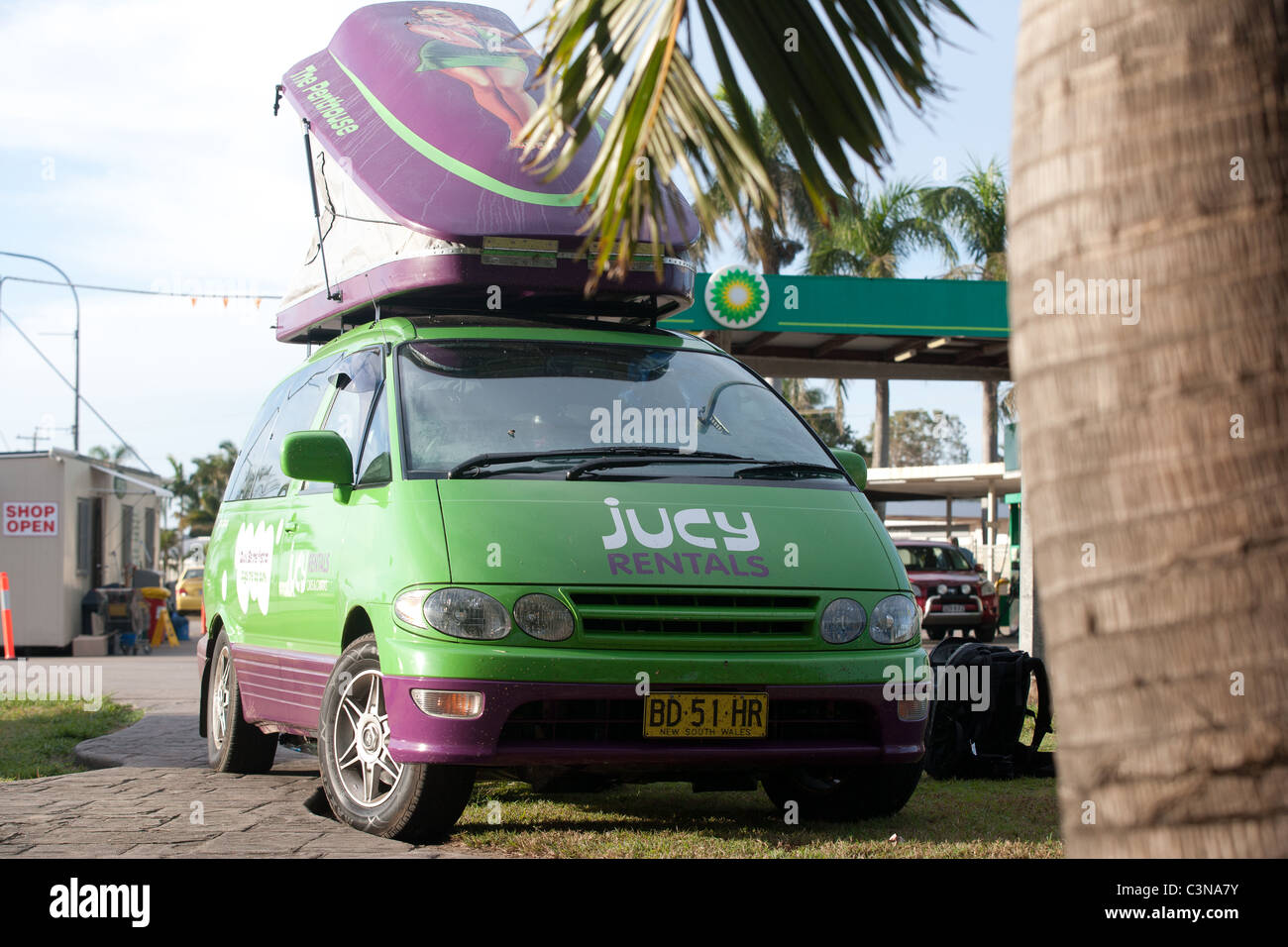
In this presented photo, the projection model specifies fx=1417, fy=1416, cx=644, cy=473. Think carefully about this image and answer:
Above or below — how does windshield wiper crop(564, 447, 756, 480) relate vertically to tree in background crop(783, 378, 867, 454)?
below

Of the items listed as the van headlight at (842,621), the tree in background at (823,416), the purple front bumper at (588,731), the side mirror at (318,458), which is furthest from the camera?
the tree in background at (823,416)

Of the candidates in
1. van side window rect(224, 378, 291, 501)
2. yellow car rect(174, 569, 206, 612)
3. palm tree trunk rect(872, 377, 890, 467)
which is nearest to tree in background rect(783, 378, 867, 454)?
palm tree trunk rect(872, 377, 890, 467)

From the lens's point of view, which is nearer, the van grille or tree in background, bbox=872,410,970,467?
the van grille

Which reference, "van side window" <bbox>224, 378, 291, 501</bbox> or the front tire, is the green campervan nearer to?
the front tire

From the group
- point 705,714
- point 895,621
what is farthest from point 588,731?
point 895,621

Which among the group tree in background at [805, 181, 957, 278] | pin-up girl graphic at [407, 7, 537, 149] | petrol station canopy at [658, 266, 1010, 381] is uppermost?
tree in background at [805, 181, 957, 278]

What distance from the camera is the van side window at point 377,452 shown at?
5.27 m

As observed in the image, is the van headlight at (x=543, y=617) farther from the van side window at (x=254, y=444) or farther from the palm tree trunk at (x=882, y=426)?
the palm tree trunk at (x=882, y=426)

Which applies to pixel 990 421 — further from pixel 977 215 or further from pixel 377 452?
pixel 377 452

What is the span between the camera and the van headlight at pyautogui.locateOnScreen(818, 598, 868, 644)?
4977 millimetres

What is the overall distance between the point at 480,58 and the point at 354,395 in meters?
2.18

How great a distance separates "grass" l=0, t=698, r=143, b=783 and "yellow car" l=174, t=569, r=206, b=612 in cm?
2787

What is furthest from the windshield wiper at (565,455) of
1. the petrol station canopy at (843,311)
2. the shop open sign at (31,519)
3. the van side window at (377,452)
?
the shop open sign at (31,519)
